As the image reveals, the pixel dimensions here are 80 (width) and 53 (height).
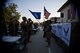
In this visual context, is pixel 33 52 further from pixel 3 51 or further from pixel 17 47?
pixel 3 51

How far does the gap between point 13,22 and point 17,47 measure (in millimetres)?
7964

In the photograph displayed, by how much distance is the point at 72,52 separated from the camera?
6797mm

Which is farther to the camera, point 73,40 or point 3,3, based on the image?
point 73,40

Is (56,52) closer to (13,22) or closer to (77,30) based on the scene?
(77,30)

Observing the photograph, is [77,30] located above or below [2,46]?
above

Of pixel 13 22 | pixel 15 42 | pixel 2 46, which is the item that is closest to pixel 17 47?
pixel 15 42

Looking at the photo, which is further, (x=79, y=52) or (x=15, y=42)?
(x=15, y=42)

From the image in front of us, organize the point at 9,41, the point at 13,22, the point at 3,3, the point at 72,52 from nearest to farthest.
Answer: the point at 3,3 → the point at 72,52 → the point at 9,41 → the point at 13,22

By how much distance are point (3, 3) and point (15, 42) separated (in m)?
1.95

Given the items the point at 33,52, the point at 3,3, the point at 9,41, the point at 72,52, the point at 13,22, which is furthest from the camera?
the point at 13,22

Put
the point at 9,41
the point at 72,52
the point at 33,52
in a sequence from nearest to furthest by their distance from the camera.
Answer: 1. the point at 72,52
2. the point at 9,41
3. the point at 33,52

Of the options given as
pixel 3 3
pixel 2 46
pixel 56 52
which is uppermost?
pixel 3 3

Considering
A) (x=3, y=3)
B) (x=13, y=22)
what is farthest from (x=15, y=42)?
(x=13, y=22)

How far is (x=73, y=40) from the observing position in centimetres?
684
